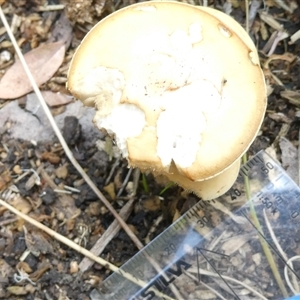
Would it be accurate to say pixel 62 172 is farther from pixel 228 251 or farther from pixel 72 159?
pixel 228 251

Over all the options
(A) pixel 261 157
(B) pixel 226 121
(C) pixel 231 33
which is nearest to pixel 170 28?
(C) pixel 231 33

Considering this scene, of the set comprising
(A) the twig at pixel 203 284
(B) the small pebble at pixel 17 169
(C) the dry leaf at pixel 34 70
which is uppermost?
(C) the dry leaf at pixel 34 70

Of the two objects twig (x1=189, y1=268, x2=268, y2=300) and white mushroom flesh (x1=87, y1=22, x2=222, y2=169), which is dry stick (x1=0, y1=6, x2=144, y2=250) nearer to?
twig (x1=189, y1=268, x2=268, y2=300)

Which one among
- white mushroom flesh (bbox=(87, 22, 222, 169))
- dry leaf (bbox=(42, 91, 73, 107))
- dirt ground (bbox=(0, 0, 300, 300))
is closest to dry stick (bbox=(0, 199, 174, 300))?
dirt ground (bbox=(0, 0, 300, 300))

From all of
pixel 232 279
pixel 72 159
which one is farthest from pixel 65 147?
pixel 232 279

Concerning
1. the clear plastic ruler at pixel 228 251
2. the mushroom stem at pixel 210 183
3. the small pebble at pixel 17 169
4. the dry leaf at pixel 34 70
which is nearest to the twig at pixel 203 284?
the clear plastic ruler at pixel 228 251

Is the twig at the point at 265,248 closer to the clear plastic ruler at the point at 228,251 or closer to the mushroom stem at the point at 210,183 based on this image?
the clear plastic ruler at the point at 228,251
